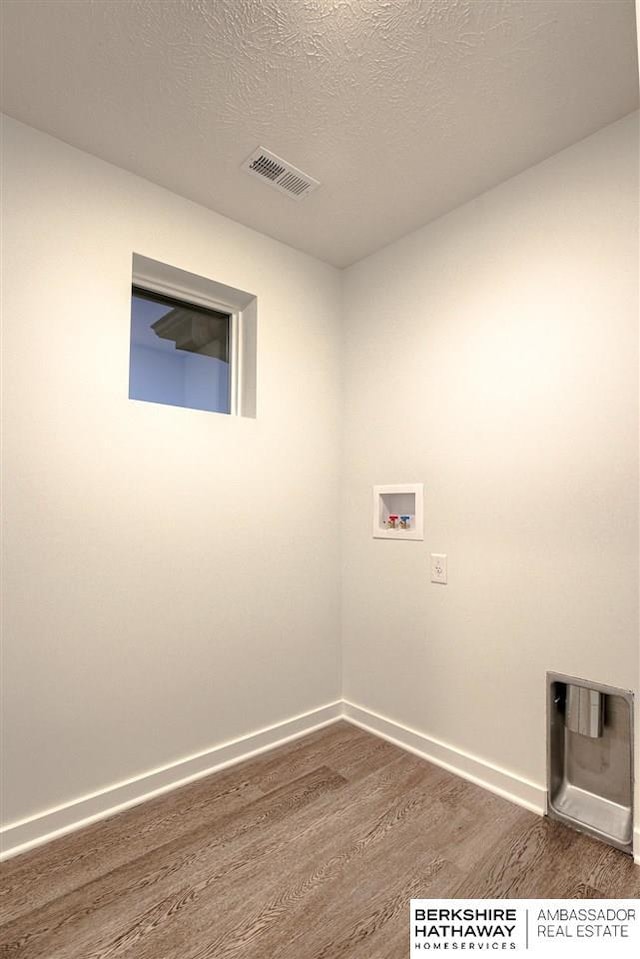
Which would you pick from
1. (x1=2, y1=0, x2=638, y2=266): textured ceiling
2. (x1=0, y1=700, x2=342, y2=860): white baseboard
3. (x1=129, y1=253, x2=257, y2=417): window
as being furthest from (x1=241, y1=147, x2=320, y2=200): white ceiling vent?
(x1=0, y1=700, x2=342, y2=860): white baseboard

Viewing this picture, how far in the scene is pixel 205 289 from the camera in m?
2.33

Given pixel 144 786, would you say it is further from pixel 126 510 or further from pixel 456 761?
pixel 456 761

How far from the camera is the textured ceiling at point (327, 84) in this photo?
1.39 m

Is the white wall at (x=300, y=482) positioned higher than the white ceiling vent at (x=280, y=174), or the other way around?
the white ceiling vent at (x=280, y=174)

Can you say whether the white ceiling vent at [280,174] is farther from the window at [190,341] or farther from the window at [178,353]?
the window at [178,353]

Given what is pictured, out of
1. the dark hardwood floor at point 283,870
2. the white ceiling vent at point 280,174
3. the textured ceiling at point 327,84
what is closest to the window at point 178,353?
the textured ceiling at point 327,84

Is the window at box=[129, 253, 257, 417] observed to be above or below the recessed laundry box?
above

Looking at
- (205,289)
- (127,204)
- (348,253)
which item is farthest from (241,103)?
(348,253)

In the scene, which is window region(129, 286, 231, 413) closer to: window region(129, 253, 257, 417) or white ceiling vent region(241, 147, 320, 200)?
window region(129, 253, 257, 417)

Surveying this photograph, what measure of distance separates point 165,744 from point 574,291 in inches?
95.5

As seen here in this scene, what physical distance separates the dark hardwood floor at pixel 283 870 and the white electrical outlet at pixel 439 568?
835 mm

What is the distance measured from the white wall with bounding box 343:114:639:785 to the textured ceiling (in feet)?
0.92

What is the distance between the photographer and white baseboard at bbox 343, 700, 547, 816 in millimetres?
1899

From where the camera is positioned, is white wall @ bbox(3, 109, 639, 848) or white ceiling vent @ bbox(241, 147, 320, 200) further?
white ceiling vent @ bbox(241, 147, 320, 200)
